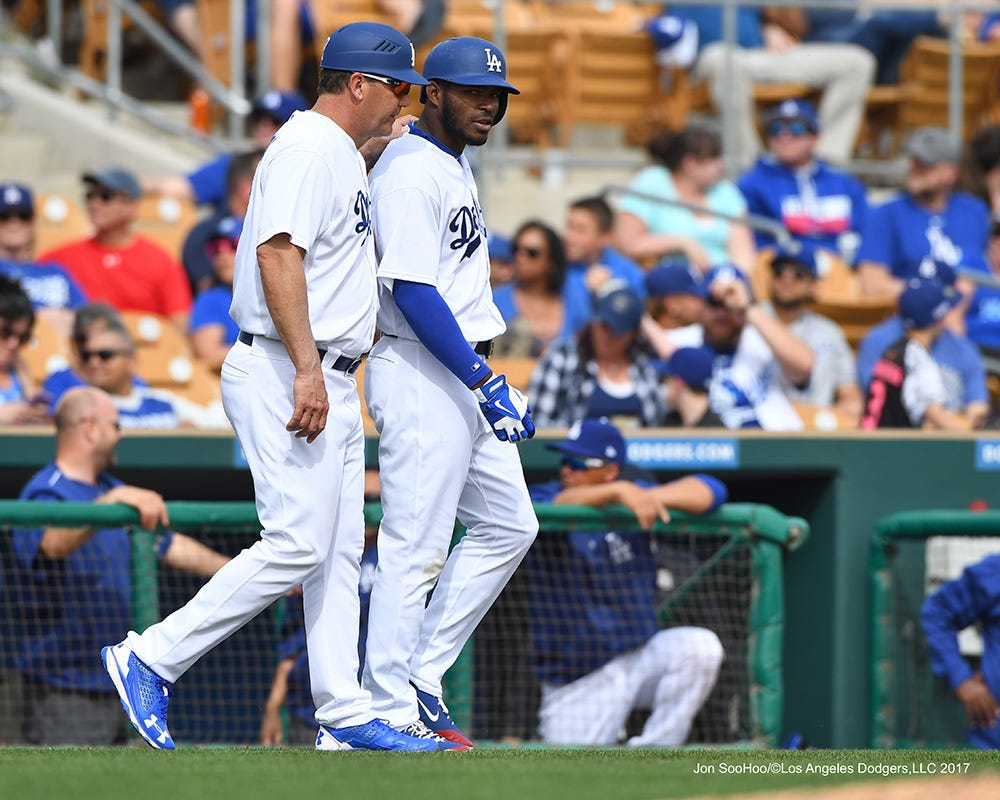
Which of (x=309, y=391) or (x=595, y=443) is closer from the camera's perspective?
(x=309, y=391)

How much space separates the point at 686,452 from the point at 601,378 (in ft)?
2.29

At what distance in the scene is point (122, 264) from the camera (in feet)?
27.0

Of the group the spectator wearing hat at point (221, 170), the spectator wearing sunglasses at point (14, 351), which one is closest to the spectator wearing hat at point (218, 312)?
the spectator wearing hat at point (221, 170)

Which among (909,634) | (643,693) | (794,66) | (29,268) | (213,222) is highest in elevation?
(794,66)

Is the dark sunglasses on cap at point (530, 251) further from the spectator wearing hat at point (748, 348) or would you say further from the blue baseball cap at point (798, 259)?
→ the blue baseball cap at point (798, 259)

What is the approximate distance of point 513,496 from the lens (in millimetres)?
4934

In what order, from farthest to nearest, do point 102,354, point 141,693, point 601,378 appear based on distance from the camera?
point 601,378
point 102,354
point 141,693

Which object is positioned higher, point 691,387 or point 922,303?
point 922,303

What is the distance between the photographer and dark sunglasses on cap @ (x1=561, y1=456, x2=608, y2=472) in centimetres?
621

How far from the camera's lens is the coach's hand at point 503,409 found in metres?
4.64

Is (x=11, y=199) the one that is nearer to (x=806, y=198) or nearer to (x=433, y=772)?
(x=806, y=198)

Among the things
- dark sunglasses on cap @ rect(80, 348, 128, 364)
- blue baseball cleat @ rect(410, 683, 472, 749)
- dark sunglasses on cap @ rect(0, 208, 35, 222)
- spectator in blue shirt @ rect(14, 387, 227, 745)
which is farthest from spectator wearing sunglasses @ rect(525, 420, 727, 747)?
dark sunglasses on cap @ rect(0, 208, 35, 222)

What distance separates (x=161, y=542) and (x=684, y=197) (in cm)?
432

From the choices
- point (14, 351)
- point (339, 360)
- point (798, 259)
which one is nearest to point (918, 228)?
point (798, 259)
